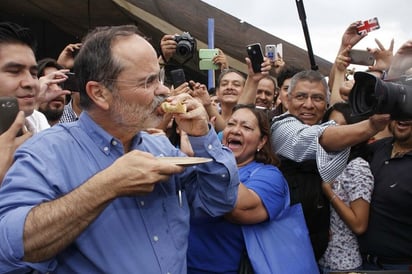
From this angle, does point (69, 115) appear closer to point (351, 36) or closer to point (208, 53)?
point (208, 53)

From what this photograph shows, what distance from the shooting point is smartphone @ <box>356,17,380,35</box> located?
97.8 inches

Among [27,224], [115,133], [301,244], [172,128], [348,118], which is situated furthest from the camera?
[172,128]

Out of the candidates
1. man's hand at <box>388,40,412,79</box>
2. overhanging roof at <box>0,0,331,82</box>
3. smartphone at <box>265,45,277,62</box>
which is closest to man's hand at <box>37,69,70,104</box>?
man's hand at <box>388,40,412,79</box>

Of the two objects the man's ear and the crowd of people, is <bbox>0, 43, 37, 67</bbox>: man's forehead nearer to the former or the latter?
the crowd of people

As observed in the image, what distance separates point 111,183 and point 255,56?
184 cm

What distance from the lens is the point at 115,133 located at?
→ 4.58ft

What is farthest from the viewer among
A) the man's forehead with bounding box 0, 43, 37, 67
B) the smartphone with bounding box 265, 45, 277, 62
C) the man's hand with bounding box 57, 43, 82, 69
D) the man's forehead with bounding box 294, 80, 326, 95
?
the smartphone with bounding box 265, 45, 277, 62

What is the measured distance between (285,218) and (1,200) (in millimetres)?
1181

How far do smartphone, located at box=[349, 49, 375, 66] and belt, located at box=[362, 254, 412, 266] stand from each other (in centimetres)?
96

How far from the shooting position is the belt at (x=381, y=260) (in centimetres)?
213

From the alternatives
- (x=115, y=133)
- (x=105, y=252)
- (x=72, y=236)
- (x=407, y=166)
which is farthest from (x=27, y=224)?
(x=407, y=166)

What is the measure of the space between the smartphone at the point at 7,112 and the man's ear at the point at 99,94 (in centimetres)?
23

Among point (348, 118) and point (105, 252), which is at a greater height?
point (348, 118)

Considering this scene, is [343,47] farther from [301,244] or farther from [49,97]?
[49,97]
